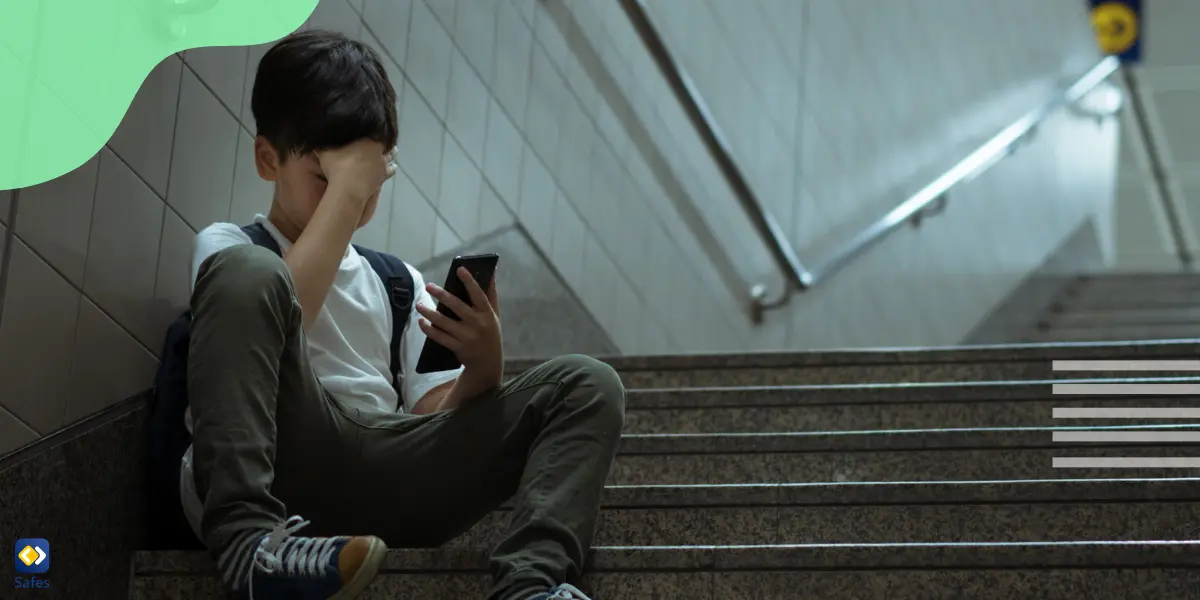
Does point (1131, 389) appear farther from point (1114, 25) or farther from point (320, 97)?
point (1114, 25)

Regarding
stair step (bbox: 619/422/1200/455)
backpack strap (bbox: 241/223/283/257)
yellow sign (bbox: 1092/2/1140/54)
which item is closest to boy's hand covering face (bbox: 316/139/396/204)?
backpack strap (bbox: 241/223/283/257)

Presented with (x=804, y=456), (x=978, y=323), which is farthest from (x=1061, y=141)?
(x=804, y=456)

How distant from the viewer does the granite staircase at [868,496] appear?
6.10 feet

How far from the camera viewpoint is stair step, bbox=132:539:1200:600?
6.01ft

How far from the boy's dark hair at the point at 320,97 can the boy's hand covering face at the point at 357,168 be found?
2 cm

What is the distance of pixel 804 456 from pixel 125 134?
1.34 metres

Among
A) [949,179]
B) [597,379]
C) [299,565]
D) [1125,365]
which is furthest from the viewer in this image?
[949,179]

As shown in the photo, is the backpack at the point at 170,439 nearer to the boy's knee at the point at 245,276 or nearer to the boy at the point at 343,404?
the boy at the point at 343,404

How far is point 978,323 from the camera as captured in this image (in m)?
7.26

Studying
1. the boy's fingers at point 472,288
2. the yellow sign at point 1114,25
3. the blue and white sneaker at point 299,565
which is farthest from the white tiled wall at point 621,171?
the yellow sign at point 1114,25

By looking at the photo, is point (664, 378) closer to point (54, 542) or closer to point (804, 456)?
→ point (804, 456)

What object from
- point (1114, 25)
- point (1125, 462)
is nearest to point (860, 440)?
point (1125, 462)

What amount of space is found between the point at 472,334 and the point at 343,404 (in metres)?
0.22

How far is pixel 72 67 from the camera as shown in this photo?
6.72 feet
